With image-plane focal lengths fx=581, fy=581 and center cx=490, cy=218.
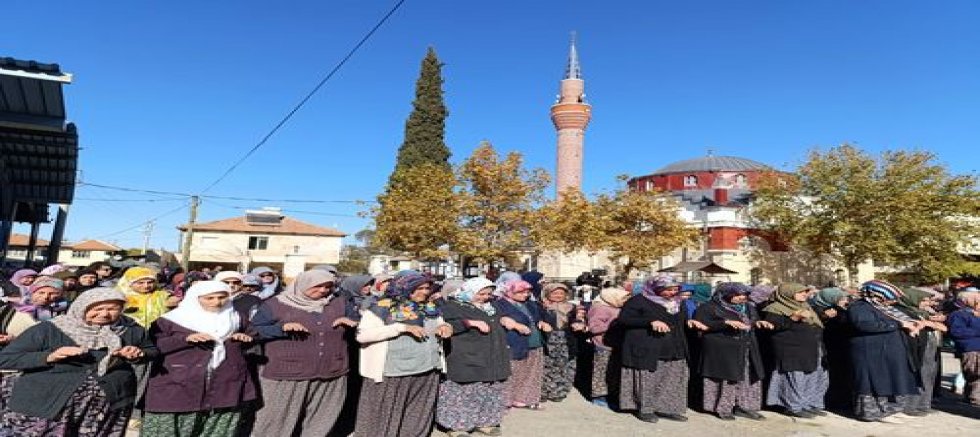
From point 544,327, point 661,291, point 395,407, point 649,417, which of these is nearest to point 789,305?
point 661,291

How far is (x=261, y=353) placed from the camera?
12.8 feet

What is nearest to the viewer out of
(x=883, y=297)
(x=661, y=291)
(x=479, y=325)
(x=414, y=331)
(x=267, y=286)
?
(x=414, y=331)

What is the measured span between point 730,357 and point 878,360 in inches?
58.7

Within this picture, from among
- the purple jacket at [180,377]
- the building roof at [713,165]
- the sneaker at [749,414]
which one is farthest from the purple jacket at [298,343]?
the building roof at [713,165]

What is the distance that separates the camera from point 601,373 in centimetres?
614

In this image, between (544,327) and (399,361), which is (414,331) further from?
(544,327)

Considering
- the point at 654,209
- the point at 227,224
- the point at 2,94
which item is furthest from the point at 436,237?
the point at 227,224

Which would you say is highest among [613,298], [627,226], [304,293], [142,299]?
[627,226]

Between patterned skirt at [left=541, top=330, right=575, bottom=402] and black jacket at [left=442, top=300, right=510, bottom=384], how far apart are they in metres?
1.45

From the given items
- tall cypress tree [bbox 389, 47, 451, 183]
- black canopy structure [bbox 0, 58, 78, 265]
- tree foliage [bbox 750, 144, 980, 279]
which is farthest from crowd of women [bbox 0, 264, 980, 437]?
tall cypress tree [bbox 389, 47, 451, 183]

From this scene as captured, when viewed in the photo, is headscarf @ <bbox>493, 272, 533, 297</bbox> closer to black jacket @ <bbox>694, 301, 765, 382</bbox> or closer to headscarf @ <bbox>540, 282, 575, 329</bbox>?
headscarf @ <bbox>540, 282, 575, 329</bbox>

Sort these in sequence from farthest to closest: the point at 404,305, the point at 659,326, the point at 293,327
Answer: the point at 659,326 → the point at 404,305 → the point at 293,327

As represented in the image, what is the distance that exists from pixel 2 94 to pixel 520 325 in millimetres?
8276

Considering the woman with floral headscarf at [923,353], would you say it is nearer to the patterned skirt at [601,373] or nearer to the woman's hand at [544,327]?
the patterned skirt at [601,373]
